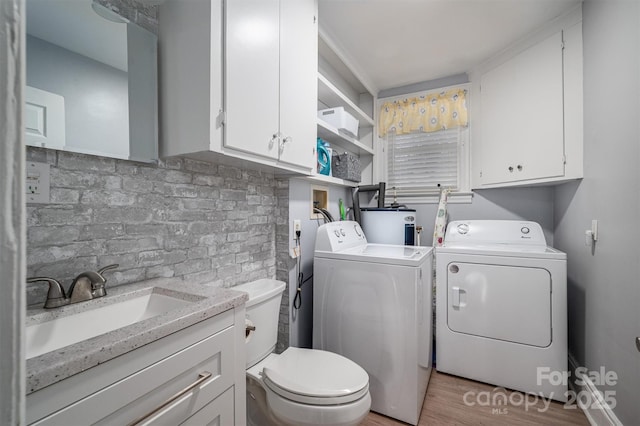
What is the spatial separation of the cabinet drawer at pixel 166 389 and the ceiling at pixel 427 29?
1.99m

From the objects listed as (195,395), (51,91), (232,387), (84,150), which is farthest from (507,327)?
(51,91)

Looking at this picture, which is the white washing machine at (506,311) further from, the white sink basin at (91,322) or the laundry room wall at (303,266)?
the white sink basin at (91,322)

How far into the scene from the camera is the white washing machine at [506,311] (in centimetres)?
177

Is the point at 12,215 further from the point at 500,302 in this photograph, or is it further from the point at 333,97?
the point at 500,302

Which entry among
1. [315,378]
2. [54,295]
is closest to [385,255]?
[315,378]

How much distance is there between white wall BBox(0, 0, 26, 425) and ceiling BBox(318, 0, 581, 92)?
187 centimetres

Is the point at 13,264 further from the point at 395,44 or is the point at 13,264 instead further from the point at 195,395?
the point at 395,44

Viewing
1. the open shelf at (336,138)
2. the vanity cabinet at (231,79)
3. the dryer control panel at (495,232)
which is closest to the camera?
the vanity cabinet at (231,79)

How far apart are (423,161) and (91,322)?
2713 millimetres

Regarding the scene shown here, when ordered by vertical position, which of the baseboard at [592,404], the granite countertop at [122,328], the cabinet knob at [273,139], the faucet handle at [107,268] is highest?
the cabinet knob at [273,139]

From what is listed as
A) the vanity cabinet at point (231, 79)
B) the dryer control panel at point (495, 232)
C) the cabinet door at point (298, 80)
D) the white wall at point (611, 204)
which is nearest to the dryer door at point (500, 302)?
the white wall at point (611, 204)

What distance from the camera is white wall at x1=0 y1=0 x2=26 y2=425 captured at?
0.25 m

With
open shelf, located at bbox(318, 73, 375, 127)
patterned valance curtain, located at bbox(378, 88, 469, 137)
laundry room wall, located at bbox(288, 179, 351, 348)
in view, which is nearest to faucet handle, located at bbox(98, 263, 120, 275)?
laundry room wall, located at bbox(288, 179, 351, 348)

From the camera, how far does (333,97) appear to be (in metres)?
2.13
